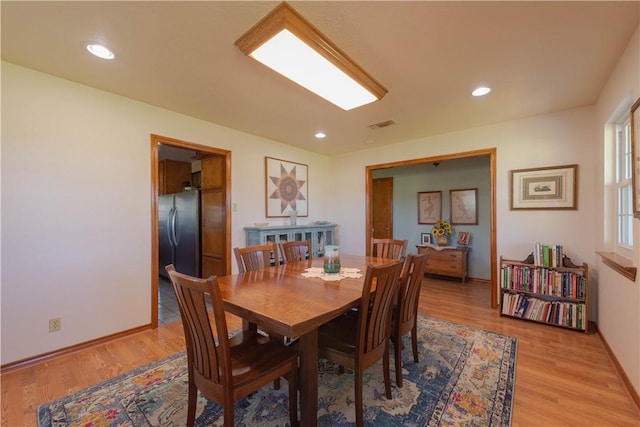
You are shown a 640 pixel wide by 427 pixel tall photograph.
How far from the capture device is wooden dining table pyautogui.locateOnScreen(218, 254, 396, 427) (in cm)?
123

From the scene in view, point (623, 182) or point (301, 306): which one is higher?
point (623, 182)

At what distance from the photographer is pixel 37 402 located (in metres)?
1.73

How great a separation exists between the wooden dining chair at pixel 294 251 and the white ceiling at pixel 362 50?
1.49 metres

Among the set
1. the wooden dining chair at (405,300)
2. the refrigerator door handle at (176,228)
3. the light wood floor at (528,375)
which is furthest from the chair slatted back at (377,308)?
the refrigerator door handle at (176,228)

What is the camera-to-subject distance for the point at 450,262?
468 centimetres

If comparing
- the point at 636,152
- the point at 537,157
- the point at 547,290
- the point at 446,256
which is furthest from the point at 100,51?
the point at 446,256

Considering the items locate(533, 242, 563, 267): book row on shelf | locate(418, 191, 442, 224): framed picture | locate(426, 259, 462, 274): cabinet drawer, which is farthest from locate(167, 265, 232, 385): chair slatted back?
locate(418, 191, 442, 224): framed picture

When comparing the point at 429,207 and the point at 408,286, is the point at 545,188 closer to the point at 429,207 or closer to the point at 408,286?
the point at 429,207

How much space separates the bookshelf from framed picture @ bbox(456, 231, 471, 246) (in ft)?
5.38

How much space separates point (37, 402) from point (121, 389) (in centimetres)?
48

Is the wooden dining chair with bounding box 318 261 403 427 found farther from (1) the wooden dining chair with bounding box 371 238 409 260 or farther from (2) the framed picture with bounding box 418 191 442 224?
(2) the framed picture with bounding box 418 191 442 224

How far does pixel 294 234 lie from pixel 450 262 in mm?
2816

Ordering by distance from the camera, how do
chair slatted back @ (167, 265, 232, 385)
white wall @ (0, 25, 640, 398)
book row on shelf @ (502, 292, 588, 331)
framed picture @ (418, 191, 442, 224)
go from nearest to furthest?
chair slatted back @ (167, 265, 232, 385), white wall @ (0, 25, 640, 398), book row on shelf @ (502, 292, 588, 331), framed picture @ (418, 191, 442, 224)

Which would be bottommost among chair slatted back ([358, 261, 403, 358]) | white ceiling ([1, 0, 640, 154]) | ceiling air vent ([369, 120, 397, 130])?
chair slatted back ([358, 261, 403, 358])
